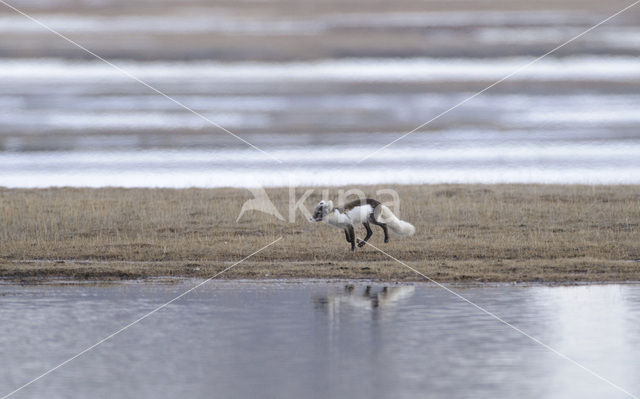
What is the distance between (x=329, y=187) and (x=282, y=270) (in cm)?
1631

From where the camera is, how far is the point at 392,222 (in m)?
18.9

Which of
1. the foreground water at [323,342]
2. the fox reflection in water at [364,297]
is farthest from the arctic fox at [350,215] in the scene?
the foreground water at [323,342]

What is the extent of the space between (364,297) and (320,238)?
22.7 feet

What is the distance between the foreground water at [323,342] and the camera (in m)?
8.64

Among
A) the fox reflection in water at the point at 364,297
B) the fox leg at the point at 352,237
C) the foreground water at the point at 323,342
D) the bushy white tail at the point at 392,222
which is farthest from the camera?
the bushy white tail at the point at 392,222

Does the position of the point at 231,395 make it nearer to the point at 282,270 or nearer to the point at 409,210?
the point at 282,270

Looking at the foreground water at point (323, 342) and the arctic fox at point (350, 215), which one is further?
the arctic fox at point (350, 215)

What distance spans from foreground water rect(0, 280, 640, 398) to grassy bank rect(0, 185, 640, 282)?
1.76m

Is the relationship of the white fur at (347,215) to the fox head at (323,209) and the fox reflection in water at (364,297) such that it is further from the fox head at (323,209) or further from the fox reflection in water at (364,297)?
the fox reflection in water at (364,297)

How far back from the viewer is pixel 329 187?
32156 millimetres

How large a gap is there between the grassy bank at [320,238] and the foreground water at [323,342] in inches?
69.4

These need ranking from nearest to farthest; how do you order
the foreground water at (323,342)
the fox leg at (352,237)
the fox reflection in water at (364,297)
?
the foreground water at (323,342) < the fox reflection in water at (364,297) < the fox leg at (352,237)

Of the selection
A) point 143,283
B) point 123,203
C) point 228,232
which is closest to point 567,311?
point 143,283

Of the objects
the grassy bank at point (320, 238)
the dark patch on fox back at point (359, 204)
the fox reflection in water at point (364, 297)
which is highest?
the dark patch on fox back at point (359, 204)
